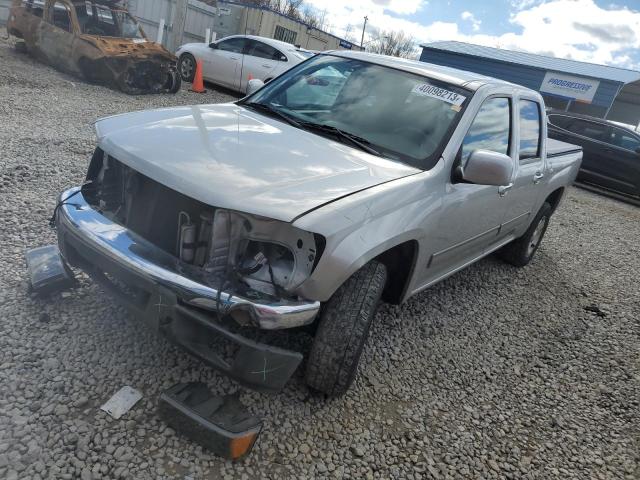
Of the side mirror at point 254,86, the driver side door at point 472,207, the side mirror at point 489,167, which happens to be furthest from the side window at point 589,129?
the side mirror at point 489,167

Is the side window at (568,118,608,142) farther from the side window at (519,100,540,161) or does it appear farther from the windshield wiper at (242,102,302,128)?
the windshield wiper at (242,102,302,128)

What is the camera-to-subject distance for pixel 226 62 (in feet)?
38.8

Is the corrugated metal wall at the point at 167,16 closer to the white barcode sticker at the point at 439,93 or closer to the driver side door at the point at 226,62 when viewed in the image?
the driver side door at the point at 226,62

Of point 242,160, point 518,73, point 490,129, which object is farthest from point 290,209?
point 518,73

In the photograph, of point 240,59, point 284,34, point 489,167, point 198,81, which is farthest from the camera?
point 284,34

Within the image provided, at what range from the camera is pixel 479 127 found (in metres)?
3.28

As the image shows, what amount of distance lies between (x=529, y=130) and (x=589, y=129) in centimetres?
885

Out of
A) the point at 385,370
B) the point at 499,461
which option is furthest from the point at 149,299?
the point at 499,461

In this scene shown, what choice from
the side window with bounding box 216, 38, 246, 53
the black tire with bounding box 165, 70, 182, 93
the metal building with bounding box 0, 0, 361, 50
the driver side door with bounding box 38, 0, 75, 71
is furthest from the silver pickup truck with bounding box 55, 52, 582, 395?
the metal building with bounding box 0, 0, 361, 50

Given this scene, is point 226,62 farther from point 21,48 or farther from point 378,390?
point 378,390

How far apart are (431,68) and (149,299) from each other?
8.40 feet

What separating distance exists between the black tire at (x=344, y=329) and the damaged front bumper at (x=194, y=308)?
22 centimetres

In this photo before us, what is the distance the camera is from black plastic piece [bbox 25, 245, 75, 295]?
9.41 feet

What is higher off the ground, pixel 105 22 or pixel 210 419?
pixel 105 22
